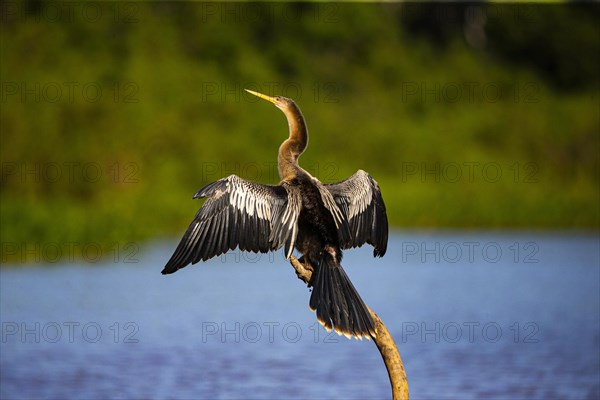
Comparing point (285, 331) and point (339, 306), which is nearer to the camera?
point (339, 306)

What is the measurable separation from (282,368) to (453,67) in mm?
30657

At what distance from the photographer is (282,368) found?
35.7ft

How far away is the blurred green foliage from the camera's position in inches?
971

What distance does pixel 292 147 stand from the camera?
7062 millimetres

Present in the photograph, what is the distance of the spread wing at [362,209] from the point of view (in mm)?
7090

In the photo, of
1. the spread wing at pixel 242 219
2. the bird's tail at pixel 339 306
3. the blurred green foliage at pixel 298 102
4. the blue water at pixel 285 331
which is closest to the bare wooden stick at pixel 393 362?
the bird's tail at pixel 339 306

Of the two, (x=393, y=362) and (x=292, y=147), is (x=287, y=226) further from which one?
(x=393, y=362)

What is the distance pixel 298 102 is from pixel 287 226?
1047 inches

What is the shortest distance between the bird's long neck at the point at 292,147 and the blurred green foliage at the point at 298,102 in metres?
13.4

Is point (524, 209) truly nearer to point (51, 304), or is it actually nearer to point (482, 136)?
point (482, 136)

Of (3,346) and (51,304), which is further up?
(51,304)

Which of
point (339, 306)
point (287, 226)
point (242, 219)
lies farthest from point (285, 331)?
point (339, 306)

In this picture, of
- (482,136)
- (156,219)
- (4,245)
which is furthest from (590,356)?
(482,136)

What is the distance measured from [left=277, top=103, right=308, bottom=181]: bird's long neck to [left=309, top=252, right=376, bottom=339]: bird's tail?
78cm
